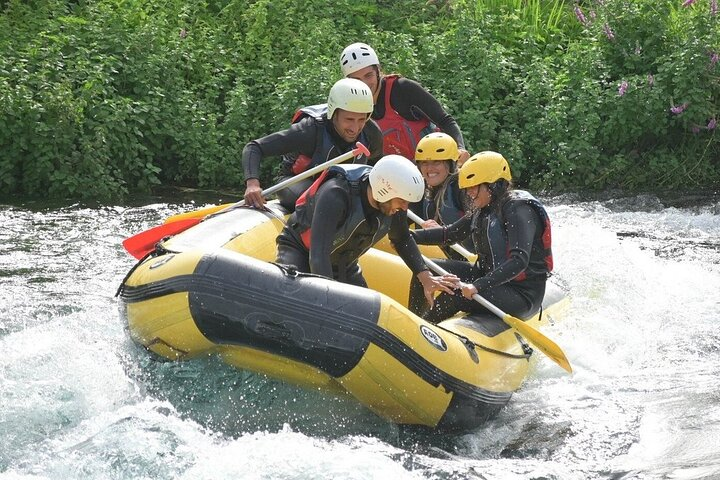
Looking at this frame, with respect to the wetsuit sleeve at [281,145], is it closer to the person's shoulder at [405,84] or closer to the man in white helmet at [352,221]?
the man in white helmet at [352,221]

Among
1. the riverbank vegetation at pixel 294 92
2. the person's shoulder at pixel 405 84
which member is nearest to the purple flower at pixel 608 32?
the riverbank vegetation at pixel 294 92

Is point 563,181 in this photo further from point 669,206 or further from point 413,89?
point 413,89

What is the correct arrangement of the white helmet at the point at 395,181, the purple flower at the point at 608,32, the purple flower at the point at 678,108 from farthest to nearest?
the purple flower at the point at 608,32 < the purple flower at the point at 678,108 < the white helmet at the point at 395,181

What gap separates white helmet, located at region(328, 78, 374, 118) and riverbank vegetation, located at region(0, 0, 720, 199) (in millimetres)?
3885

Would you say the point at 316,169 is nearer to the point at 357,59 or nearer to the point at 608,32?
the point at 357,59

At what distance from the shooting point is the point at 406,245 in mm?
6148

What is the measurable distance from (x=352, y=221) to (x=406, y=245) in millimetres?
510

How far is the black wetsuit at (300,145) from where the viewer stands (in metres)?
6.75

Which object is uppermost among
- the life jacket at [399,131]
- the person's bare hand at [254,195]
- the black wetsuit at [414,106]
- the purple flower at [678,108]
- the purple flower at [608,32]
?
the purple flower at [608,32]

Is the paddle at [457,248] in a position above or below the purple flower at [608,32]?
below

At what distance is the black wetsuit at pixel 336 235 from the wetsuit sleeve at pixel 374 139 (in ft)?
3.37

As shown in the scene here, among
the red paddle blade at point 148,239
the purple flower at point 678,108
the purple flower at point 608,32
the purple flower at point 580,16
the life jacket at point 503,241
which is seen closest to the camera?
the life jacket at point 503,241

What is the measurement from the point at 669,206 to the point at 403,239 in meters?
4.60

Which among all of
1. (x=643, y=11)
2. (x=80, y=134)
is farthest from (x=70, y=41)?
(x=643, y=11)
